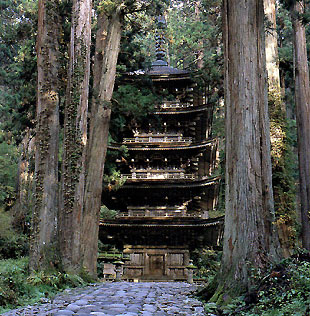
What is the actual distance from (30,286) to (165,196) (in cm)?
1321

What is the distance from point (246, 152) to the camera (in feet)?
19.4

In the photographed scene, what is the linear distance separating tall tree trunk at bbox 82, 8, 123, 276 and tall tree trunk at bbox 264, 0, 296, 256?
4.54 metres

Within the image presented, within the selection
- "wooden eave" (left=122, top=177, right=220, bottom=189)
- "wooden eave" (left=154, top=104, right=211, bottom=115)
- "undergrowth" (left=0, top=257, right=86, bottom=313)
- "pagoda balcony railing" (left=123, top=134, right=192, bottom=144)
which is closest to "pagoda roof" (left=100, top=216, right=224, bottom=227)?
"wooden eave" (left=122, top=177, right=220, bottom=189)

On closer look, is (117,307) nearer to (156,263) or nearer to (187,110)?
(156,263)

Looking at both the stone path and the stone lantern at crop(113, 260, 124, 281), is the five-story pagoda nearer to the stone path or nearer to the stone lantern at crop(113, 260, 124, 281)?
the stone lantern at crop(113, 260, 124, 281)

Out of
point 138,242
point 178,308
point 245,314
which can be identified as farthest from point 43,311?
point 138,242

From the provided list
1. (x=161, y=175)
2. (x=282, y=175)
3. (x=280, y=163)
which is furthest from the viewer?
(x=161, y=175)

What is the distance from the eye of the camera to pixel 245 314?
4473 millimetres

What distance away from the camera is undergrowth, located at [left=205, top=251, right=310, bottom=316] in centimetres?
402

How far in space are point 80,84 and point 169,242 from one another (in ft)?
38.5

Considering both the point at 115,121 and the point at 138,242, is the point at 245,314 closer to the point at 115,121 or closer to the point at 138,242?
the point at 115,121

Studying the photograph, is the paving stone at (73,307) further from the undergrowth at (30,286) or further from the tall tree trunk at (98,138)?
the tall tree trunk at (98,138)

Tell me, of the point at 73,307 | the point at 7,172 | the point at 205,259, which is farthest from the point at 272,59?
the point at 7,172

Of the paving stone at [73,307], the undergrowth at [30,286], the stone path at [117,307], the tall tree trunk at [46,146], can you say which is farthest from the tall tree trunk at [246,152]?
the tall tree trunk at [46,146]
